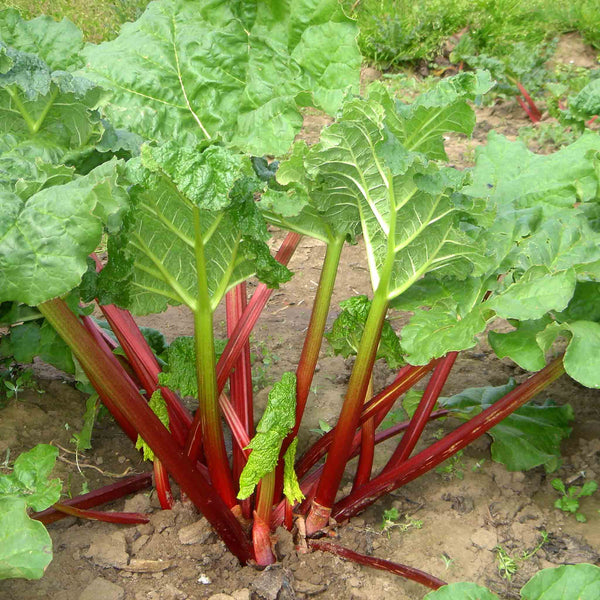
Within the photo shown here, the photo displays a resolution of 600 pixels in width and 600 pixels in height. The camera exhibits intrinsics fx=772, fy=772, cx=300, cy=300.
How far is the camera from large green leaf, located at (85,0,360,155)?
2.07 metres

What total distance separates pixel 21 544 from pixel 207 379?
0.59m

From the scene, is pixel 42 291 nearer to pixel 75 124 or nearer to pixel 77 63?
pixel 75 124

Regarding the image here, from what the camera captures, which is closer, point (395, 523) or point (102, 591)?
point (102, 591)

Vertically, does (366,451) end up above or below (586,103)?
below

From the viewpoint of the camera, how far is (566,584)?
5.31ft

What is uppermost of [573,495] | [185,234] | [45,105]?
[45,105]

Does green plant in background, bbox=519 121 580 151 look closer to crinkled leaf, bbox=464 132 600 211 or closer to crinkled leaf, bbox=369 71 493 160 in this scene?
crinkled leaf, bbox=464 132 600 211

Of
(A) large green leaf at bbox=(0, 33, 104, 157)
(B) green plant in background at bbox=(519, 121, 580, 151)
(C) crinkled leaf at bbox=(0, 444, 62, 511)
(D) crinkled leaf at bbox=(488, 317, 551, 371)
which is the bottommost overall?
(B) green plant in background at bbox=(519, 121, 580, 151)

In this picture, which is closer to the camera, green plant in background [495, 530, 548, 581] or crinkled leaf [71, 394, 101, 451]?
green plant in background [495, 530, 548, 581]

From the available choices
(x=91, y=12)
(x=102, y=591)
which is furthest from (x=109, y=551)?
(x=91, y=12)

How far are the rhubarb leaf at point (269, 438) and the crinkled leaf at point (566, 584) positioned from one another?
684 millimetres

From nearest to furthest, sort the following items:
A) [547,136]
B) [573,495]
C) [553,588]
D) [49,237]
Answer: [49,237], [553,588], [573,495], [547,136]

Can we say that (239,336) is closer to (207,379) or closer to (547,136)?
(207,379)

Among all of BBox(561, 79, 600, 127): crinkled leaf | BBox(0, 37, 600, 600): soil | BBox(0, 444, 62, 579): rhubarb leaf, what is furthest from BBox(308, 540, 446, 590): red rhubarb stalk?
BBox(561, 79, 600, 127): crinkled leaf
